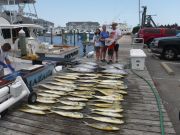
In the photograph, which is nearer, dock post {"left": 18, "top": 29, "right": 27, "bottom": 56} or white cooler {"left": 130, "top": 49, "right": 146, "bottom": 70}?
white cooler {"left": 130, "top": 49, "right": 146, "bottom": 70}

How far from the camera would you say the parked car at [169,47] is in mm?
15133

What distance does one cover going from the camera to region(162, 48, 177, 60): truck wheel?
1522 cm

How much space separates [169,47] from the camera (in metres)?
15.3

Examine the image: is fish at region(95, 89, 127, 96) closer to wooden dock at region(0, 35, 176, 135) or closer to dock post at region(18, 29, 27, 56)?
wooden dock at region(0, 35, 176, 135)

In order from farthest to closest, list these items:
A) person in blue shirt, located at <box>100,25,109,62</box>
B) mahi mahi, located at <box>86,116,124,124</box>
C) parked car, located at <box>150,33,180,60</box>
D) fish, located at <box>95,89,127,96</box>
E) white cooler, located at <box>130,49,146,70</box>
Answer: parked car, located at <box>150,33,180,60</box>
person in blue shirt, located at <box>100,25,109,62</box>
white cooler, located at <box>130,49,146,70</box>
fish, located at <box>95,89,127,96</box>
mahi mahi, located at <box>86,116,124,124</box>

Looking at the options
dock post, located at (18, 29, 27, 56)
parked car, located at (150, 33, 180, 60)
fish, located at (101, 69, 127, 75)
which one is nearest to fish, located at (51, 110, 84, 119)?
fish, located at (101, 69, 127, 75)

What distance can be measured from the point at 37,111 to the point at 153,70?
783 cm

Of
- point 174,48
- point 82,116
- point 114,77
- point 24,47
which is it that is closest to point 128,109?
point 82,116

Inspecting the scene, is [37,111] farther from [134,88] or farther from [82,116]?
[134,88]

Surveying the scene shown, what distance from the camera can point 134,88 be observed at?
729 centimetres

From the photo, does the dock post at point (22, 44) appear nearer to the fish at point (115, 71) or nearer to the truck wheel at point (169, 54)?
the fish at point (115, 71)

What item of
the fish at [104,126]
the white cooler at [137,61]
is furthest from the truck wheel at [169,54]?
the fish at [104,126]

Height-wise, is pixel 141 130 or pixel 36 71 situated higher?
pixel 36 71

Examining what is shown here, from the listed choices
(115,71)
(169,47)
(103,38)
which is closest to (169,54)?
(169,47)
